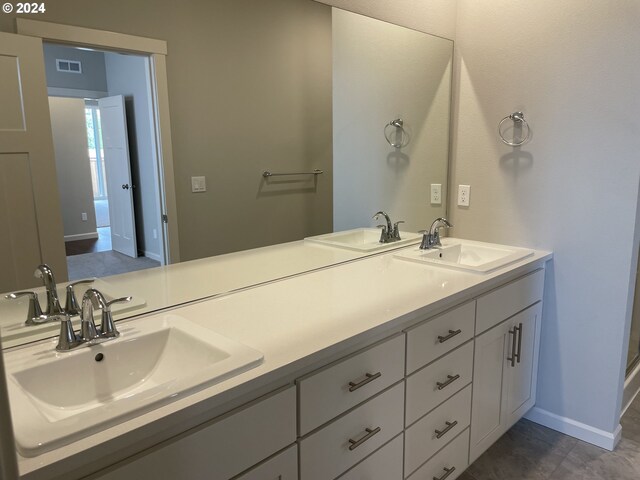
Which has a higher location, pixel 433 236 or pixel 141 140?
pixel 141 140

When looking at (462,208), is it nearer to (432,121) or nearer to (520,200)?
(520,200)

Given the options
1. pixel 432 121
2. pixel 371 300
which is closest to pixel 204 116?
pixel 371 300

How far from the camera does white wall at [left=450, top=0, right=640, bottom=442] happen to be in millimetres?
2076

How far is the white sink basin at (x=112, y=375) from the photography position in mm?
886

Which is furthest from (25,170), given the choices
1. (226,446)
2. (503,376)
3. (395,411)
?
(503,376)

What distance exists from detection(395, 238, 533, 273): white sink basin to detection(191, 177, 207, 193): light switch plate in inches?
40.3

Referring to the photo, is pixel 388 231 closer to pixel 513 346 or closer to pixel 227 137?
pixel 513 346

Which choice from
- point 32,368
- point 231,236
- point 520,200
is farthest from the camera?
point 520,200

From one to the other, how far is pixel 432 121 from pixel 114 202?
1.78 m

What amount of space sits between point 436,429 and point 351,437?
504 millimetres

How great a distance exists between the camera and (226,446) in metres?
1.05

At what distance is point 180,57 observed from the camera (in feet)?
4.89

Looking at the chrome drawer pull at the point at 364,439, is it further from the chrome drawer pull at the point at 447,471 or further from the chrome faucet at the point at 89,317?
the chrome faucet at the point at 89,317

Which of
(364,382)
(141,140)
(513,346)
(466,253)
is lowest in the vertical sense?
(513,346)
